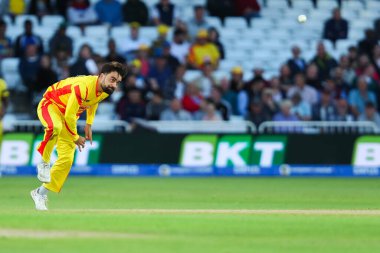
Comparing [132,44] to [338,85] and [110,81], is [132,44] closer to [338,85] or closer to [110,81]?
[338,85]

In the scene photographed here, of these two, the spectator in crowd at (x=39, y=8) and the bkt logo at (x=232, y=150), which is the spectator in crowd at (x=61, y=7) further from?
the bkt logo at (x=232, y=150)

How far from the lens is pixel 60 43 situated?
83.0 feet

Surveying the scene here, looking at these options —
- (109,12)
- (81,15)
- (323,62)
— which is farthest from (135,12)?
(323,62)

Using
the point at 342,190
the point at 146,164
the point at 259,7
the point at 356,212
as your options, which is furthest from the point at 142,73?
the point at 356,212

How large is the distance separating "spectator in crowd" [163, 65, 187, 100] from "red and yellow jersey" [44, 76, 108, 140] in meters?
10.5

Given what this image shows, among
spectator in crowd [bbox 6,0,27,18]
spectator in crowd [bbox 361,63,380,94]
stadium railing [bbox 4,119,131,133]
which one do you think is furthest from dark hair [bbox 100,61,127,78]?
spectator in crowd [bbox 361,63,380,94]

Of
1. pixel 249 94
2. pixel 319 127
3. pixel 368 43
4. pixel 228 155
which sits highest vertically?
pixel 368 43

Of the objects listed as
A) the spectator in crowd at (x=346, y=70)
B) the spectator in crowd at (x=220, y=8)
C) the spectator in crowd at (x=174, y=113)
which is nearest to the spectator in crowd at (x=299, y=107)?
the spectator in crowd at (x=346, y=70)

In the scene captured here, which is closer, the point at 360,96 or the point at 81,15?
the point at 360,96

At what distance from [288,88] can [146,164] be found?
387 centimetres

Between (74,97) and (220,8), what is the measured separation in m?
14.9

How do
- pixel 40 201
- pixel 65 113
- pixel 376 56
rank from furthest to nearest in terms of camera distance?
pixel 376 56 < pixel 40 201 < pixel 65 113

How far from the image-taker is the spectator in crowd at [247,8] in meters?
28.9

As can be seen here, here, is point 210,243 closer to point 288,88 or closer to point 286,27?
point 288,88
